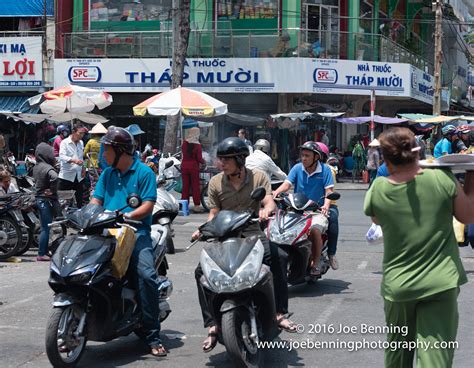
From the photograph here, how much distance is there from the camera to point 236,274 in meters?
5.79

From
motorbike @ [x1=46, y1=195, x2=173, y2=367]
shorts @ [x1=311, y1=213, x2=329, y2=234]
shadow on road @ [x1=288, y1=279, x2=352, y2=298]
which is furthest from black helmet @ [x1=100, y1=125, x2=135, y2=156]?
shadow on road @ [x1=288, y1=279, x2=352, y2=298]

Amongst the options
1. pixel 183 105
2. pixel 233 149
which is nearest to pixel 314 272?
pixel 233 149

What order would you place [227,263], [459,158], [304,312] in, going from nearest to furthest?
[459,158], [227,263], [304,312]

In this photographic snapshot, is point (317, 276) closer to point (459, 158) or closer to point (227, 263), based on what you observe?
point (227, 263)

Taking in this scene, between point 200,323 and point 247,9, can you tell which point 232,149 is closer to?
point 200,323

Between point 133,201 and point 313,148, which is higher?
point 313,148

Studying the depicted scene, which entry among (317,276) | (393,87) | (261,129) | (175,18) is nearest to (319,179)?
(317,276)

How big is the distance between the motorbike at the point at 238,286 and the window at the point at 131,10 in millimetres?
24407

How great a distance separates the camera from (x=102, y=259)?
605 cm

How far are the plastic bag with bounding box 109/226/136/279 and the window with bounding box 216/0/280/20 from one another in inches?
940

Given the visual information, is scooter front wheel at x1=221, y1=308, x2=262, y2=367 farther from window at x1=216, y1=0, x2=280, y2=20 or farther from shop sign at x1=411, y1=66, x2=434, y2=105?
shop sign at x1=411, y1=66, x2=434, y2=105

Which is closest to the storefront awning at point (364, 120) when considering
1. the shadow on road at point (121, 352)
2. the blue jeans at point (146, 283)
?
the shadow on road at point (121, 352)

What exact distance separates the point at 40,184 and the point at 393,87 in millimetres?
20898

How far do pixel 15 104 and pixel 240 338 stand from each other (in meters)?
24.3
